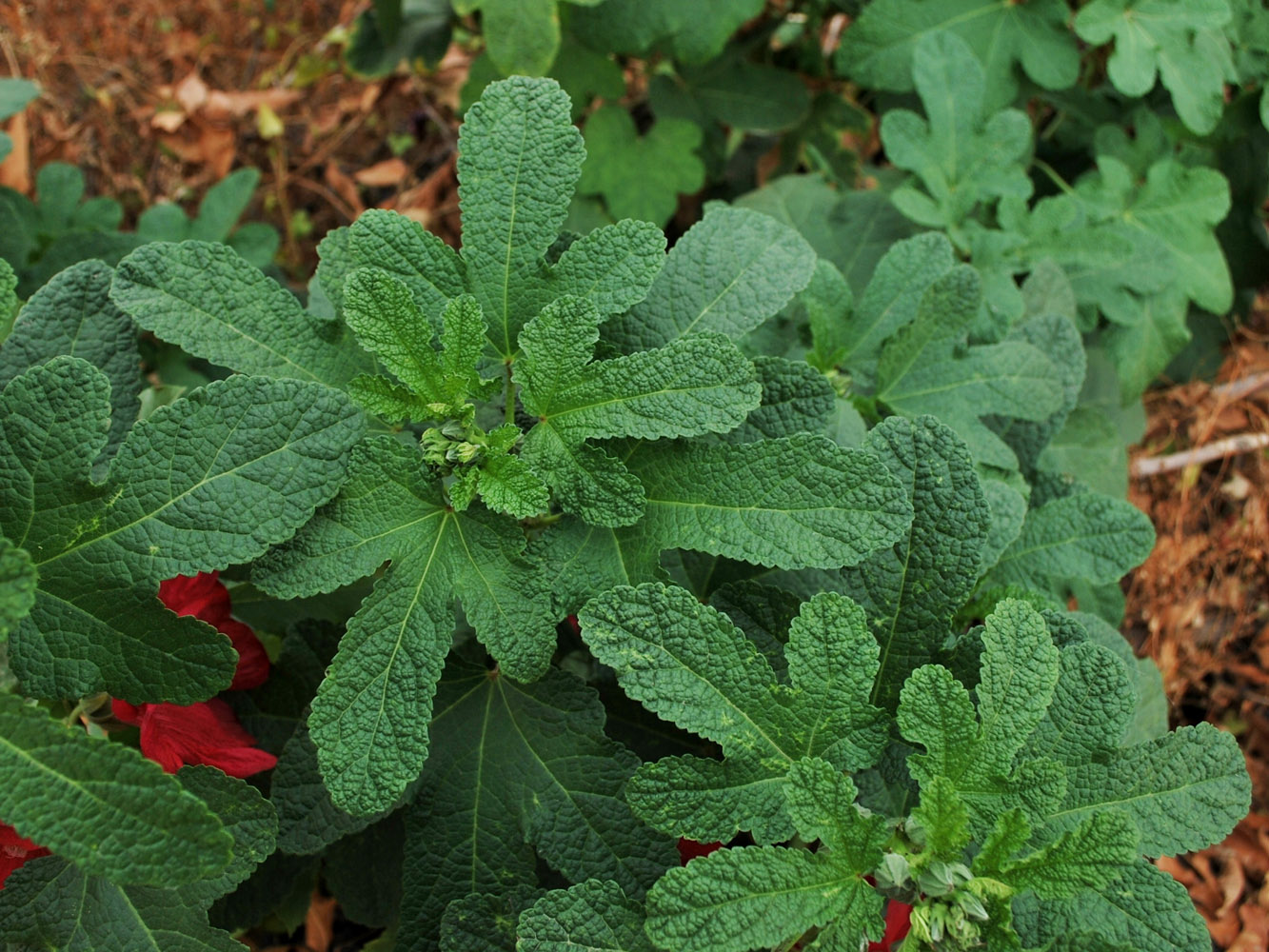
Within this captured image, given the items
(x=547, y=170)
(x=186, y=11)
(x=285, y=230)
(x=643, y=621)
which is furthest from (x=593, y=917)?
(x=186, y=11)

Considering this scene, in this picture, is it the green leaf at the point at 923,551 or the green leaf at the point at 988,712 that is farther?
the green leaf at the point at 923,551

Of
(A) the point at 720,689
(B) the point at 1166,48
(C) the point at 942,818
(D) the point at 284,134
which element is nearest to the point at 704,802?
(A) the point at 720,689

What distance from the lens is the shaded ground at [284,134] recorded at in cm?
256

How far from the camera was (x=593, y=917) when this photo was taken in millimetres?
949

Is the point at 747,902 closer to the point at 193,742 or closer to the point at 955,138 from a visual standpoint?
the point at 193,742

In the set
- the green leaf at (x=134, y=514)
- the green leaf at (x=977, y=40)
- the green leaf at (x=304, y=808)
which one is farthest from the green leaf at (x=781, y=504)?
the green leaf at (x=977, y=40)

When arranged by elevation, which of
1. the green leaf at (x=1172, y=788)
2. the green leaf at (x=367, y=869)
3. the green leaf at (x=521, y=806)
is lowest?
the green leaf at (x=367, y=869)

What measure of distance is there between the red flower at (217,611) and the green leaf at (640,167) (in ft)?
4.16

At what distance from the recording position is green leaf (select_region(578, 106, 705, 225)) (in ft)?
7.12

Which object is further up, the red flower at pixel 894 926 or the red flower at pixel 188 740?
the red flower at pixel 188 740

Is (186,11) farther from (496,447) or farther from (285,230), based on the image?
(496,447)

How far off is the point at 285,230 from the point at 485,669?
2013 millimetres

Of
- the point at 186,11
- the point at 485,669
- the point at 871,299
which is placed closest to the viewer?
the point at 485,669

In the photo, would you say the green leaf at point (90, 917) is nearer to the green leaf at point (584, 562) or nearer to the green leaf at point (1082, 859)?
the green leaf at point (584, 562)
